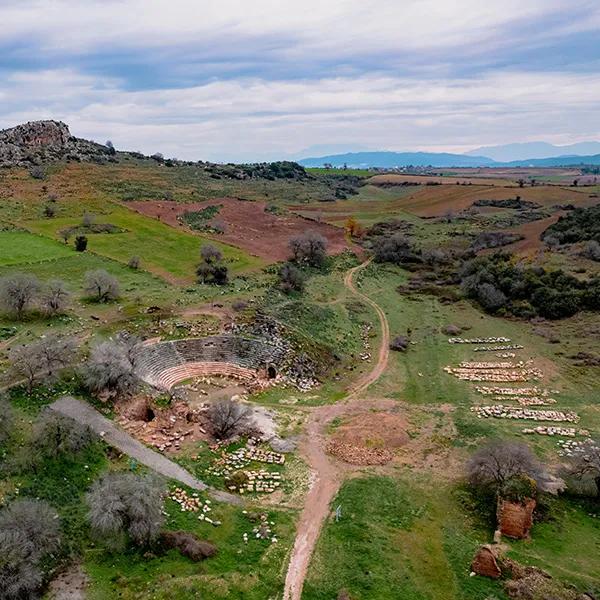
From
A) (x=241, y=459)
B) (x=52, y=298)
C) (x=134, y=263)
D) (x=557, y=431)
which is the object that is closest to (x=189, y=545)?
(x=241, y=459)

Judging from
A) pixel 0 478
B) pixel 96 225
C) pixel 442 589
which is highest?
pixel 96 225

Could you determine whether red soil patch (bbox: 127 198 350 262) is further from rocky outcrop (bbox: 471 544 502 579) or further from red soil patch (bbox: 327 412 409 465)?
rocky outcrop (bbox: 471 544 502 579)

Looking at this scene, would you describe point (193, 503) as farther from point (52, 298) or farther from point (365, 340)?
point (365, 340)

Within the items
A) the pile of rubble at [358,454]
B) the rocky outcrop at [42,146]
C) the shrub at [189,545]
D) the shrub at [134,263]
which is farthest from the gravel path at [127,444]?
the rocky outcrop at [42,146]

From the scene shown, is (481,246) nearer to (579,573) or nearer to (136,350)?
(136,350)

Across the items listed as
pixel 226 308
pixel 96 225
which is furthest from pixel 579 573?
pixel 96 225

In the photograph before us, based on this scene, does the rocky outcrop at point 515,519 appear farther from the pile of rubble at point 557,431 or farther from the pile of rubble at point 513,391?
the pile of rubble at point 513,391

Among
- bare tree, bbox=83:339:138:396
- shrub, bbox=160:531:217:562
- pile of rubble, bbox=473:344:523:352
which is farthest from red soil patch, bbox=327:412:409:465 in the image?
pile of rubble, bbox=473:344:523:352
